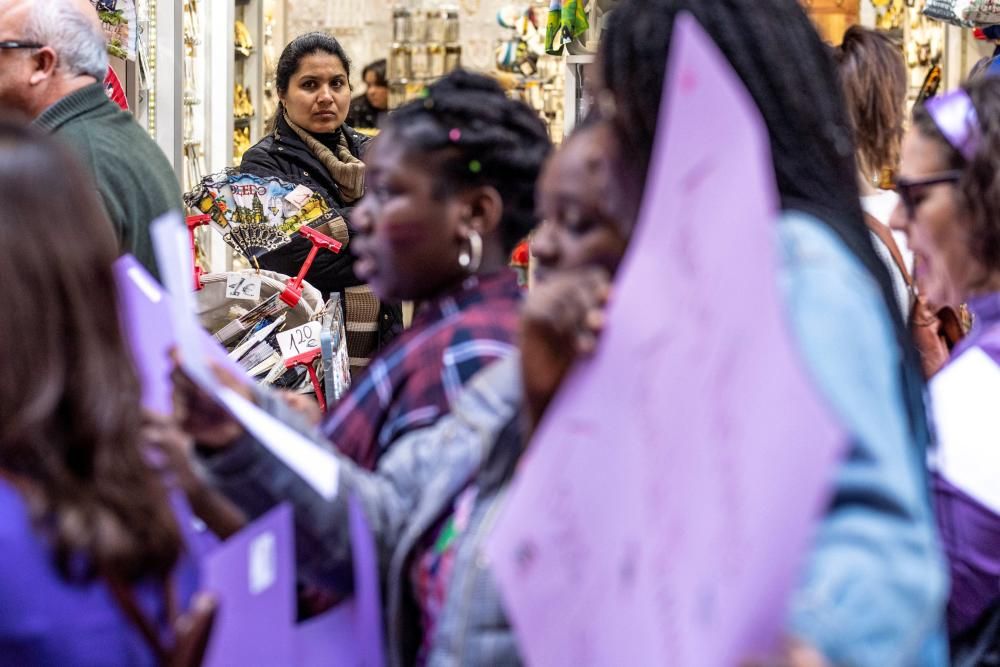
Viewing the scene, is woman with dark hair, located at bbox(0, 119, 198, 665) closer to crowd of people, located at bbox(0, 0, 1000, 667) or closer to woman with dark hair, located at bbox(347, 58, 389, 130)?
crowd of people, located at bbox(0, 0, 1000, 667)

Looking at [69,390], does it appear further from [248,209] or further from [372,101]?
[372,101]

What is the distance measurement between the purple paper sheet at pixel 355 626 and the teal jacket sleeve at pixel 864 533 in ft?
1.96

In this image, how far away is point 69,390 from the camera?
4.27 ft

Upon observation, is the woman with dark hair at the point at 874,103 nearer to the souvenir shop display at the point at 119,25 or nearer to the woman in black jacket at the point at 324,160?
the woman in black jacket at the point at 324,160

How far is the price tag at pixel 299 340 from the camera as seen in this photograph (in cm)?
400

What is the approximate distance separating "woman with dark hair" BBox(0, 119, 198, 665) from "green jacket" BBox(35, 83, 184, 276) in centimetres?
176

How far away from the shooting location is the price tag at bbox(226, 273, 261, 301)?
4.09 m

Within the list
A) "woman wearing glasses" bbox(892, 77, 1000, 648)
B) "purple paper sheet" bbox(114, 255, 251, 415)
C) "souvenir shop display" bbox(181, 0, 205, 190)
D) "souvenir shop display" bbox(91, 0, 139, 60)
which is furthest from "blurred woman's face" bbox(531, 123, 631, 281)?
"souvenir shop display" bbox(181, 0, 205, 190)

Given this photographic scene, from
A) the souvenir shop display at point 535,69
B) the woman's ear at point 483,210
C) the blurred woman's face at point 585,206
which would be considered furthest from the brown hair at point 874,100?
the souvenir shop display at point 535,69

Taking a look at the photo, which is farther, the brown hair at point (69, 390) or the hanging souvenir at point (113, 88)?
the hanging souvenir at point (113, 88)

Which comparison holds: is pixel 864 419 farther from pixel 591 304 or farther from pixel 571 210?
pixel 571 210

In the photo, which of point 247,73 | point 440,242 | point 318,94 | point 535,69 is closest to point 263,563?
point 440,242

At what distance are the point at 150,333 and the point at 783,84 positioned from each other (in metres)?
0.71

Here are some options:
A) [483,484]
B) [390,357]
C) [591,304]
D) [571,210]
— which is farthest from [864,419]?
[390,357]
